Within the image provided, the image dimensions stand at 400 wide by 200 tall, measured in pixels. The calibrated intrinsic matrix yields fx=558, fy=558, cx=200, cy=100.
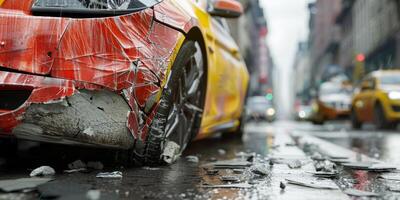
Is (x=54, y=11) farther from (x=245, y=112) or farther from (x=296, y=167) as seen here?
(x=245, y=112)

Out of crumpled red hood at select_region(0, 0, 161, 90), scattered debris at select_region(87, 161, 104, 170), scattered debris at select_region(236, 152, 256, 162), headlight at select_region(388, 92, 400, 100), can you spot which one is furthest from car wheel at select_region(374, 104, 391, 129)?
crumpled red hood at select_region(0, 0, 161, 90)

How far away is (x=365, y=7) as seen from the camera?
48500 millimetres

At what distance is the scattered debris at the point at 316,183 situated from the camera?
10.3 ft

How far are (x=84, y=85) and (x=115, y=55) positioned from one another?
27 cm

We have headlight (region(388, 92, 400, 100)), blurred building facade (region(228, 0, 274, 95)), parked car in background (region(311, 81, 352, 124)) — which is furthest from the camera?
blurred building facade (region(228, 0, 274, 95))

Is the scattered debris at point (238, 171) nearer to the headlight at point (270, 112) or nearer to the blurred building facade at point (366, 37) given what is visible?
the headlight at point (270, 112)

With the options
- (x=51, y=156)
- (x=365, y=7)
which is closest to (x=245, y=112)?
(x=51, y=156)

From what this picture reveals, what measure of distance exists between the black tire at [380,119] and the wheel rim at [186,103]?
407 inches

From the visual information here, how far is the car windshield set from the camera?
1455 cm

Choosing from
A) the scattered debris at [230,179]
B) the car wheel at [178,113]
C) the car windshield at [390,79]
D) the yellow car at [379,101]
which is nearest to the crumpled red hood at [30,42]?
the car wheel at [178,113]

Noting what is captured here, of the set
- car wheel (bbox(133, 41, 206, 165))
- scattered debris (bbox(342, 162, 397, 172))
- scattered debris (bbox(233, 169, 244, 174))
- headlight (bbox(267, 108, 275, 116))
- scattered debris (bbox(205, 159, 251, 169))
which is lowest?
headlight (bbox(267, 108, 275, 116))

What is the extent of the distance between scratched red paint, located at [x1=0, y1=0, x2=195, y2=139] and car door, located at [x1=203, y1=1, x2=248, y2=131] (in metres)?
1.38

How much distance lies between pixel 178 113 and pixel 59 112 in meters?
1.17

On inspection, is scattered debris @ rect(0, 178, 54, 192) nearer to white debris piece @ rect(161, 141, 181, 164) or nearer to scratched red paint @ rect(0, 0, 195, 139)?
scratched red paint @ rect(0, 0, 195, 139)
